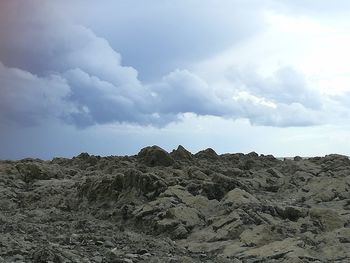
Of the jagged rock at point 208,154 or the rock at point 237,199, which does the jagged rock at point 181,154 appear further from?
the rock at point 237,199

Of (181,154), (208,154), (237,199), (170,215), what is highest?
(208,154)

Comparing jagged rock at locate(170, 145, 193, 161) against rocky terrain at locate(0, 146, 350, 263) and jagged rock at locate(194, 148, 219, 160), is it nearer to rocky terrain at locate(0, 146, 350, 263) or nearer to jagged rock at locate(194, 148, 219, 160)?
rocky terrain at locate(0, 146, 350, 263)

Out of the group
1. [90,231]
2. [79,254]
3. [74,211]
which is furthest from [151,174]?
[79,254]

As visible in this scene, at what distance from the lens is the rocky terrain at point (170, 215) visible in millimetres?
10258

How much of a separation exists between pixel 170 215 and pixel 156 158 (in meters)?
7.43

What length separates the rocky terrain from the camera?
10.3m

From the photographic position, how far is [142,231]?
1339 cm

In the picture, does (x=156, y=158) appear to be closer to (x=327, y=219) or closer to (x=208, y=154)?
(x=208, y=154)

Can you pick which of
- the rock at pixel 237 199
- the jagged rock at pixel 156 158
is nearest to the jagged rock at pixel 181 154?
the jagged rock at pixel 156 158

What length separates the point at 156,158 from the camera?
20.7 metres

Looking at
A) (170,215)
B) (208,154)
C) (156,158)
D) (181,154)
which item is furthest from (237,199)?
(208,154)

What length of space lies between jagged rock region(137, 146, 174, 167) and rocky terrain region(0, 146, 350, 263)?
0.05 meters

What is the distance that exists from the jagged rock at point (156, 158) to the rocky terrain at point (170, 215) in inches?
1.9

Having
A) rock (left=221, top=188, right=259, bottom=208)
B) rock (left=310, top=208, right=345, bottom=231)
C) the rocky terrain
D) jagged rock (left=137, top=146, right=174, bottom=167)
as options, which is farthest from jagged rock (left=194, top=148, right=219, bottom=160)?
rock (left=310, top=208, right=345, bottom=231)
